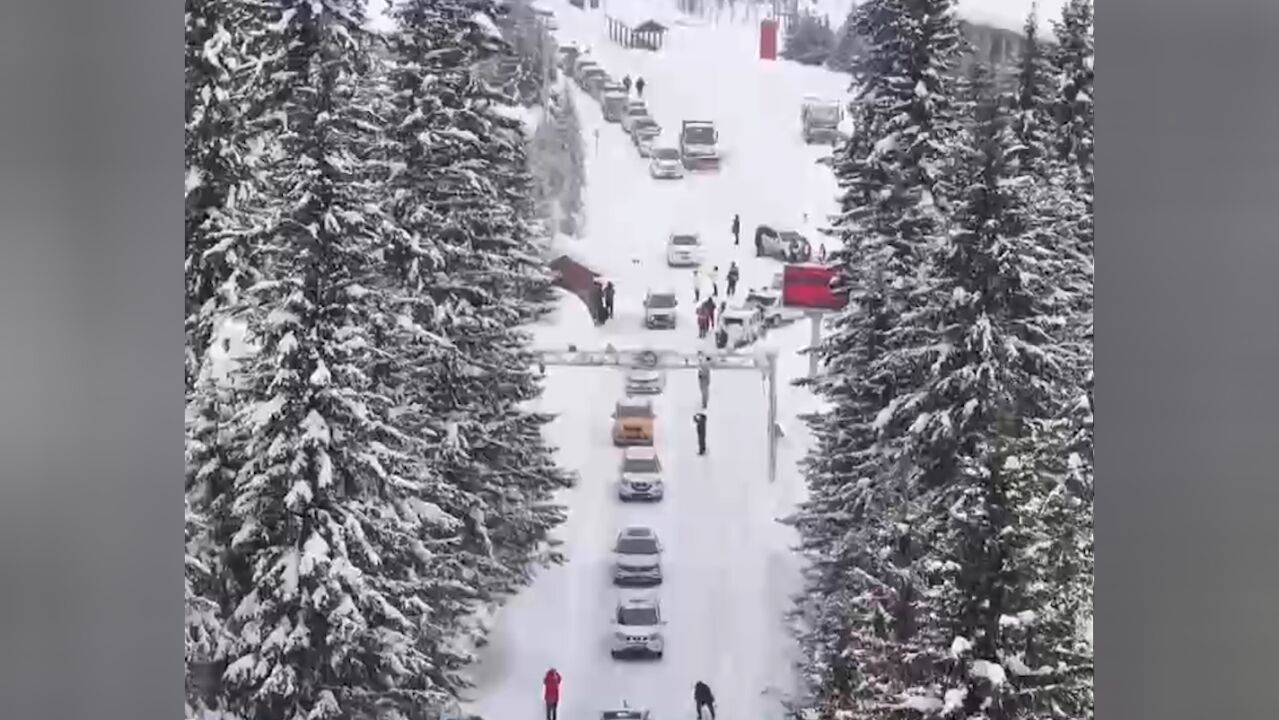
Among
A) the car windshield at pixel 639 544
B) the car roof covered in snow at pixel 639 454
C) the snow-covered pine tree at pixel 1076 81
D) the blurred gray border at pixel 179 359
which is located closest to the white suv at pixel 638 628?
the car windshield at pixel 639 544

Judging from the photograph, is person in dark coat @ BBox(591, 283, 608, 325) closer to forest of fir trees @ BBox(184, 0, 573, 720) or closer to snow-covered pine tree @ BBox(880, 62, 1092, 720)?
forest of fir trees @ BBox(184, 0, 573, 720)

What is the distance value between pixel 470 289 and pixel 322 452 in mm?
549

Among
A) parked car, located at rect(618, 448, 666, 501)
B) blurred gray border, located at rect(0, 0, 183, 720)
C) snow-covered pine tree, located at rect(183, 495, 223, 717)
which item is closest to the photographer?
blurred gray border, located at rect(0, 0, 183, 720)

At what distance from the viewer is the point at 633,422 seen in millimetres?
3156

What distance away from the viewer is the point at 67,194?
2834mm

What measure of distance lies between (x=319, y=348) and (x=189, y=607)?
27.8 inches

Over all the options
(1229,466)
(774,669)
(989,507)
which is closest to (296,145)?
(774,669)

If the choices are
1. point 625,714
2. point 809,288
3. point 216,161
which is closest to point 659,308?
point 809,288

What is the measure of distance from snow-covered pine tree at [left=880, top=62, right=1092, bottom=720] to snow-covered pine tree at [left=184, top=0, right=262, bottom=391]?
Answer: 5.61ft

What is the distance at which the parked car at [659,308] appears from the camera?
3.15 meters

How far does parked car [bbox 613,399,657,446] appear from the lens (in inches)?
124

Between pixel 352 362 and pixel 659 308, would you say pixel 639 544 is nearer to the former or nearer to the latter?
pixel 659 308

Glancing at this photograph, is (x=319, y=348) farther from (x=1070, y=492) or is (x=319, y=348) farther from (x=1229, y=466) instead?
(x=1229, y=466)

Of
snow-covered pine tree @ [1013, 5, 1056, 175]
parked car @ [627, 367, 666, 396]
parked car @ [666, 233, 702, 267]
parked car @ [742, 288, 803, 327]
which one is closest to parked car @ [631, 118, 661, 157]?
parked car @ [666, 233, 702, 267]
